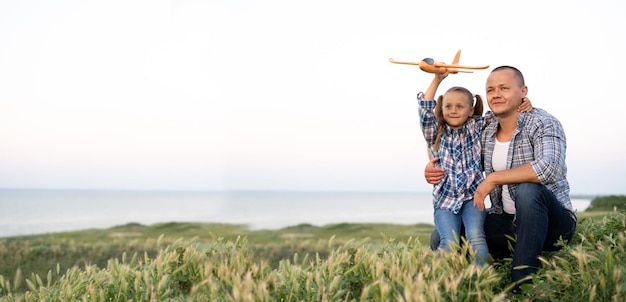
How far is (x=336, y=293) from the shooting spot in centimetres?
386

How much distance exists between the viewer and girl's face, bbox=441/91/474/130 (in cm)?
480

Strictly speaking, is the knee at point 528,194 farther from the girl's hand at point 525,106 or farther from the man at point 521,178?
the girl's hand at point 525,106

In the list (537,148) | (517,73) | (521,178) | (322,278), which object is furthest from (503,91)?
(322,278)

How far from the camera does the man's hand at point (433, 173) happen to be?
15.9ft

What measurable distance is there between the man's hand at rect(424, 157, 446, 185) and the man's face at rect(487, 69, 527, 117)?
71 centimetres

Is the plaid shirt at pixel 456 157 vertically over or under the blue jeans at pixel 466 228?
over

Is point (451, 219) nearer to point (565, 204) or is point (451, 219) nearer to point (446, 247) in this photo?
point (446, 247)

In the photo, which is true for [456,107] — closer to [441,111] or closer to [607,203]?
[441,111]

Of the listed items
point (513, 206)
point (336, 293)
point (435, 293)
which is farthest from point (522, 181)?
point (336, 293)

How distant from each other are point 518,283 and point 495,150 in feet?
3.95

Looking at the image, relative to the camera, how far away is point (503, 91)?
15.3 ft

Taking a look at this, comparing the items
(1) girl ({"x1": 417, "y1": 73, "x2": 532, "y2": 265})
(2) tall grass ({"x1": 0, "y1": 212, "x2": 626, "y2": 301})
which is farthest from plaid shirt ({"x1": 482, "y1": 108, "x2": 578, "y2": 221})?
(2) tall grass ({"x1": 0, "y1": 212, "x2": 626, "y2": 301})

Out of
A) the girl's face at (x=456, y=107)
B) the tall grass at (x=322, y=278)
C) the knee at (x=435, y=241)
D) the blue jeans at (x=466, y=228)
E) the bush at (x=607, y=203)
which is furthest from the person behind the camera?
the bush at (x=607, y=203)

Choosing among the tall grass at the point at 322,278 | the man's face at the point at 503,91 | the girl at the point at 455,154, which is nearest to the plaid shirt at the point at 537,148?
the girl at the point at 455,154
